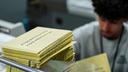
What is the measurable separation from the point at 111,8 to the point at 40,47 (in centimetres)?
91

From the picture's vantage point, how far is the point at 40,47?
83cm

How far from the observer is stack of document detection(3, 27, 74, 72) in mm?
819

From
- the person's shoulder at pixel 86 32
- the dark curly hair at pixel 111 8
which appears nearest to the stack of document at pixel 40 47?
the dark curly hair at pixel 111 8

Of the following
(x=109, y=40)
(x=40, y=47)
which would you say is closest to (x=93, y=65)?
(x=40, y=47)

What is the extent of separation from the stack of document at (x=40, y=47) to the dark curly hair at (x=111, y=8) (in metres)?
0.78

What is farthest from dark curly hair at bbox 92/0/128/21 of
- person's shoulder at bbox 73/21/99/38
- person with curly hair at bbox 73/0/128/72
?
person's shoulder at bbox 73/21/99/38

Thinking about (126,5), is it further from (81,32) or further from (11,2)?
(11,2)

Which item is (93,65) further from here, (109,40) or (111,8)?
(109,40)

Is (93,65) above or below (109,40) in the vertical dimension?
above

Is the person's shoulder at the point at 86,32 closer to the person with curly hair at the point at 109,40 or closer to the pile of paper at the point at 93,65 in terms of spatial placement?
the person with curly hair at the point at 109,40

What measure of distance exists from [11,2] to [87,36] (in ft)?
2.92

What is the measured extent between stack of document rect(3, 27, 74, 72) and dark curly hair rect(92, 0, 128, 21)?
2.57 ft

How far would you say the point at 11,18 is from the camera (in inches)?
103

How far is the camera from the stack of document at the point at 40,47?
82 centimetres
